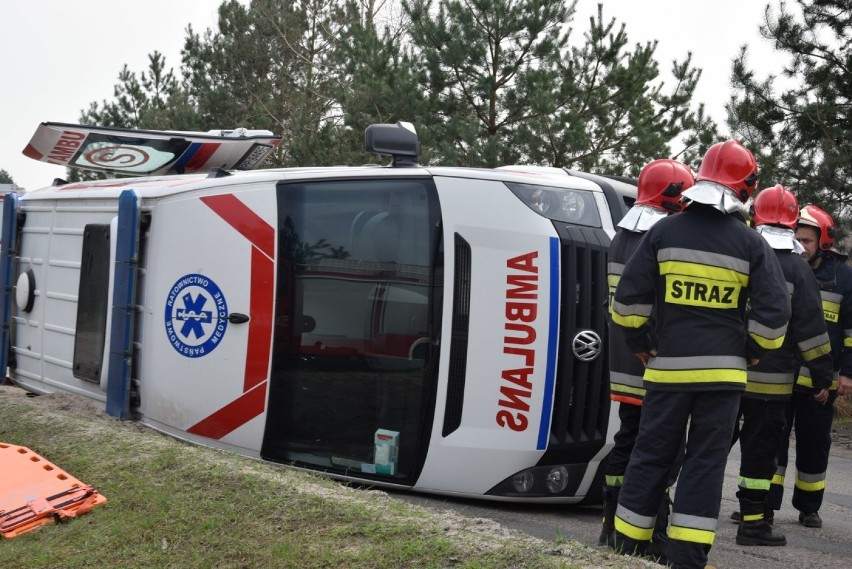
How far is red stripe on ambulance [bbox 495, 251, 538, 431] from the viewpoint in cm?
522

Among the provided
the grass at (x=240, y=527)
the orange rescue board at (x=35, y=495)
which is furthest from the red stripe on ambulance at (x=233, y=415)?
the orange rescue board at (x=35, y=495)

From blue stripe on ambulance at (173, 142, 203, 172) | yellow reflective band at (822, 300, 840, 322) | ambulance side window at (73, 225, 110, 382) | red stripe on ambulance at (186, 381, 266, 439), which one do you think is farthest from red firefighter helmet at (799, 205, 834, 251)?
blue stripe on ambulance at (173, 142, 203, 172)

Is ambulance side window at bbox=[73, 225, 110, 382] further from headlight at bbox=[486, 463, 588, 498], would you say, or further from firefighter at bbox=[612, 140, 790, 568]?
firefighter at bbox=[612, 140, 790, 568]

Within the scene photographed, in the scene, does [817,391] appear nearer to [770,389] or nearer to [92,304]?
[770,389]

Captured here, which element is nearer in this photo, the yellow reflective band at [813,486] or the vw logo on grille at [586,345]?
the vw logo on grille at [586,345]

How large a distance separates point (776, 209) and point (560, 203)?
1.19 metres

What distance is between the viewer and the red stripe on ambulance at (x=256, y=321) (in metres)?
5.55

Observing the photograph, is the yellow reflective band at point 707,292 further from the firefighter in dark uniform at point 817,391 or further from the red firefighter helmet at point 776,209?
the firefighter in dark uniform at point 817,391

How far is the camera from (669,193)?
197 inches

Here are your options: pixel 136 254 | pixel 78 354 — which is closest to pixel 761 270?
pixel 136 254

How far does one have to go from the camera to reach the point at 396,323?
5340 mm

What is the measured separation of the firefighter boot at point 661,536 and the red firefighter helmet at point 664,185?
56.0 inches

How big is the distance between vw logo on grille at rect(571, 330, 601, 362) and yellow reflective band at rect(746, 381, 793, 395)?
88 centimetres

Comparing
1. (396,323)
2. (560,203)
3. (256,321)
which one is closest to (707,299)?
(560,203)
